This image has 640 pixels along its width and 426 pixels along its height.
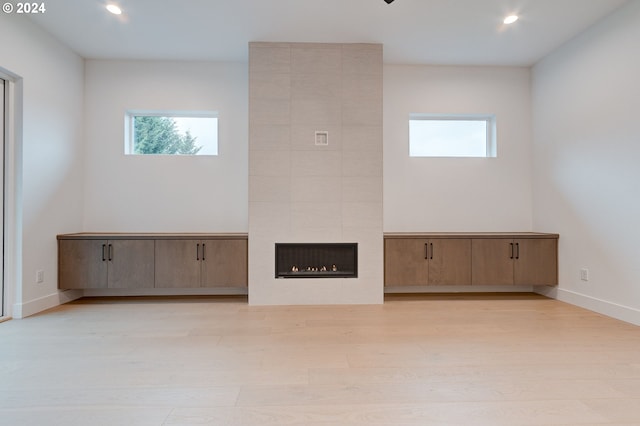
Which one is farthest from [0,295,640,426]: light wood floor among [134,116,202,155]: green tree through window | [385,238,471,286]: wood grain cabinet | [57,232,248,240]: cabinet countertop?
[134,116,202,155]: green tree through window

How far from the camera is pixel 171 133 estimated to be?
14.5 feet

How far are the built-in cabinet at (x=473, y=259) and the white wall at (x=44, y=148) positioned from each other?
3777 millimetres

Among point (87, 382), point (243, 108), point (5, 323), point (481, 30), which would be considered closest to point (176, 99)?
point (243, 108)

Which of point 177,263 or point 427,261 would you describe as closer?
point 177,263

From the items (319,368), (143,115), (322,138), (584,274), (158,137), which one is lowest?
(319,368)

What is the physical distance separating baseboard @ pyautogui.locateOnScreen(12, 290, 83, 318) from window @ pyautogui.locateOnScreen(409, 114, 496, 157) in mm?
4591

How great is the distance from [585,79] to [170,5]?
14.3 feet

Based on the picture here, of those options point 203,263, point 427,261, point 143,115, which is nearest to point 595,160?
point 427,261

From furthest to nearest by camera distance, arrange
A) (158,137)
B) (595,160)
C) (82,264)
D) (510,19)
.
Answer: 1. (158,137)
2. (82,264)
3. (595,160)
4. (510,19)

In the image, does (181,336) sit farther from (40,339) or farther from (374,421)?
(374,421)

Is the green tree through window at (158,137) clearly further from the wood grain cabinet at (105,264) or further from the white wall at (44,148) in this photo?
the wood grain cabinet at (105,264)

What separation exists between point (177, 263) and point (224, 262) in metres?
0.54

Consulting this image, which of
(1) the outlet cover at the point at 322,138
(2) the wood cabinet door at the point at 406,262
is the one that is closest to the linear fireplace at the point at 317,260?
(2) the wood cabinet door at the point at 406,262

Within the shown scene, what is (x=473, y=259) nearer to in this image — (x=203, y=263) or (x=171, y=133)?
(x=203, y=263)
